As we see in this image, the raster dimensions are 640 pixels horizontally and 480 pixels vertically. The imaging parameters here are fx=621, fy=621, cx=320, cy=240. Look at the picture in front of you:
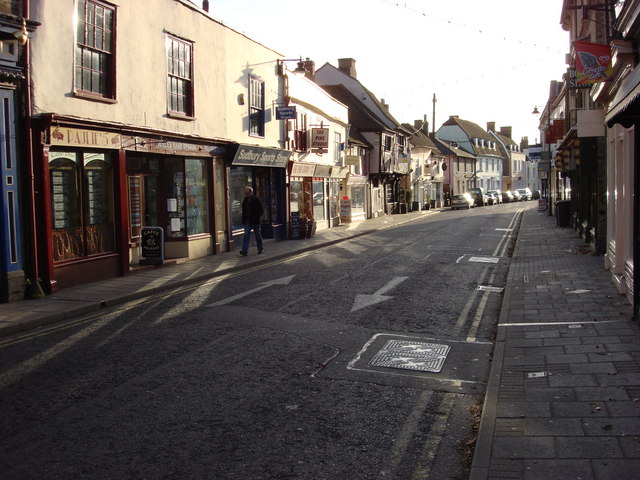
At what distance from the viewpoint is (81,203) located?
12.9 m

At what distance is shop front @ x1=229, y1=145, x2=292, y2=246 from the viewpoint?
20.5m

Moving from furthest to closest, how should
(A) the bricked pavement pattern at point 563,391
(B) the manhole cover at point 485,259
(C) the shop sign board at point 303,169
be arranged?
1. (C) the shop sign board at point 303,169
2. (B) the manhole cover at point 485,259
3. (A) the bricked pavement pattern at point 563,391

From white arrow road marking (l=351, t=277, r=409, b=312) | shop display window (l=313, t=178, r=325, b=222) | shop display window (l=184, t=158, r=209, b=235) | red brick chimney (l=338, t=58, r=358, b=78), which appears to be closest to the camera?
A: white arrow road marking (l=351, t=277, r=409, b=312)

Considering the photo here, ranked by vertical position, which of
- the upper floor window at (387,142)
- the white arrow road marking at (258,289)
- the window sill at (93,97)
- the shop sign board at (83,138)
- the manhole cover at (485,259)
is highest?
the upper floor window at (387,142)

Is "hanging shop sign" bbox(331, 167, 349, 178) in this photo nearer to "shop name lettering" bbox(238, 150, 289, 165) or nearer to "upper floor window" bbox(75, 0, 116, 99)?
"shop name lettering" bbox(238, 150, 289, 165)

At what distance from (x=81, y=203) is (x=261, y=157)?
370 inches

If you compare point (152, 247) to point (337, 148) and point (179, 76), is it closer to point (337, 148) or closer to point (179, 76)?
point (179, 76)

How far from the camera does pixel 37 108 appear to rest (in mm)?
11484

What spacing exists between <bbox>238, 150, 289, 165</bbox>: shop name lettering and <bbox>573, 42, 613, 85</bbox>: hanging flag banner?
419 inches

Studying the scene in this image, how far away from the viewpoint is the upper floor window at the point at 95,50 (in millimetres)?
12820

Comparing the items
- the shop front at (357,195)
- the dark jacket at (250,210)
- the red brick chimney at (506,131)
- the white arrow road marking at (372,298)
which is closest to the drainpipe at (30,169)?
the white arrow road marking at (372,298)

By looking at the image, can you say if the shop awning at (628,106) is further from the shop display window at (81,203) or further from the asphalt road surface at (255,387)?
the shop display window at (81,203)

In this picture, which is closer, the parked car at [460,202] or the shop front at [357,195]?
the shop front at [357,195]

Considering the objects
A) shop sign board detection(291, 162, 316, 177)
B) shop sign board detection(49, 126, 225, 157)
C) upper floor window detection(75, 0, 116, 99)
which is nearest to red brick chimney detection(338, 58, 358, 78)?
shop sign board detection(291, 162, 316, 177)
